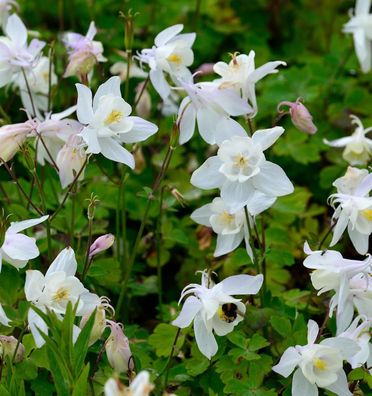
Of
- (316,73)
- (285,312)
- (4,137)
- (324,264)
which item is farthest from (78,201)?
(316,73)

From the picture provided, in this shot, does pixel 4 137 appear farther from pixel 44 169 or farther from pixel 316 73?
pixel 316 73

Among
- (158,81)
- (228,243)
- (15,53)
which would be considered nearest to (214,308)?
(228,243)

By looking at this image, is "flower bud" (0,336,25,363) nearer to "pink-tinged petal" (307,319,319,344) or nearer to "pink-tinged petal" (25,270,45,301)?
"pink-tinged petal" (25,270,45,301)

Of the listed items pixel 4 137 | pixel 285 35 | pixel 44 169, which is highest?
pixel 4 137

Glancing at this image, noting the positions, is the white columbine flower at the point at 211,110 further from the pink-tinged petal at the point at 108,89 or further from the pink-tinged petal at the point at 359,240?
the pink-tinged petal at the point at 359,240

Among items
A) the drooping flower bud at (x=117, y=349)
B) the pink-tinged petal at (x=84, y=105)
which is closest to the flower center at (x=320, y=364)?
the drooping flower bud at (x=117, y=349)

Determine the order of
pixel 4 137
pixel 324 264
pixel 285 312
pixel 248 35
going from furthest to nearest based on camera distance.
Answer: pixel 248 35 → pixel 285 312 → pixel 4 137 → pixel 324 264
